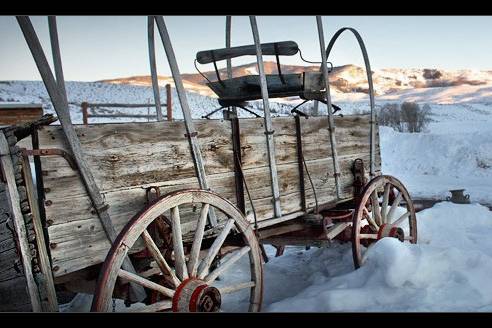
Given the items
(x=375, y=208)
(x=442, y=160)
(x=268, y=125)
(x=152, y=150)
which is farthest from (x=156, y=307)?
(x=442, y=160)

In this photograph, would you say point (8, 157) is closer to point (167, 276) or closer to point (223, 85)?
point (167, 276)

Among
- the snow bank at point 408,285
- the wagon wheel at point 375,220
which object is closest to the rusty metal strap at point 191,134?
the snow bank at point 408,285

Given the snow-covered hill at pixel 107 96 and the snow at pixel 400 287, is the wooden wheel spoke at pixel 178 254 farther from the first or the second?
the snow-covered hill at pixel 107 96

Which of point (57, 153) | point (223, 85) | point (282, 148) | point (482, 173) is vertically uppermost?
point (223, 85)

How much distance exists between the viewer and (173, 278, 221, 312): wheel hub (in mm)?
2430

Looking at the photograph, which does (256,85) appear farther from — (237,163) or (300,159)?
(237,163)

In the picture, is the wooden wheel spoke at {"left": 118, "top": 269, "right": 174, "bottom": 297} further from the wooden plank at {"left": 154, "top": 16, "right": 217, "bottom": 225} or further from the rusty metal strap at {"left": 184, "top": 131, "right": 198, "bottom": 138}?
the rusty metal strap at {"left": 184, "top": 131, "right": 198, "bottom": 138}

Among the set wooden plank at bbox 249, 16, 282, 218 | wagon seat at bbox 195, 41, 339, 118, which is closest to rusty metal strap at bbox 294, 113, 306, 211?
wooden plank at bbox 249, 16, 282, 218

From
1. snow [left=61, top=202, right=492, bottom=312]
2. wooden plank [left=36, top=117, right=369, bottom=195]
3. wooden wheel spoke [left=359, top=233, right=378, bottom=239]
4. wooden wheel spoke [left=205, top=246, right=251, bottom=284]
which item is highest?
wooden plank [left=36, top=117, right=369, bottom=195]

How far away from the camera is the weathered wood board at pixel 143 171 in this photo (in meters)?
2.26

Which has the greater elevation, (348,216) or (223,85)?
(223,85)

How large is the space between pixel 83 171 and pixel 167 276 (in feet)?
2.20

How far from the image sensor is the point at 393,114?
1864cm
